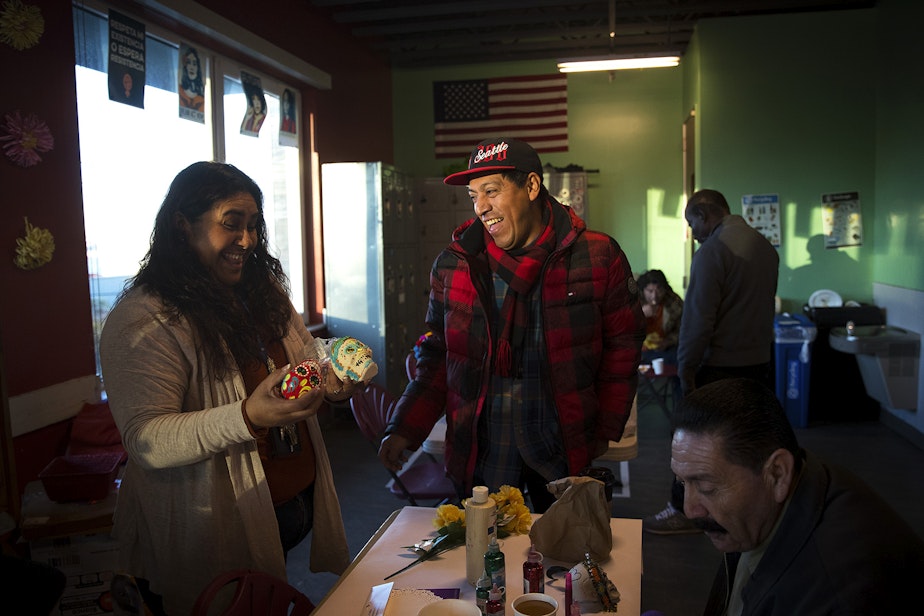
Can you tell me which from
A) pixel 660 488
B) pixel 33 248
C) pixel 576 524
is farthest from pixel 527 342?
pixel 660 488

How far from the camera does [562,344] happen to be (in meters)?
2.49

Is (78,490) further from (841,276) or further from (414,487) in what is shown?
(841,276)

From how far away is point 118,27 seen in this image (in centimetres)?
448

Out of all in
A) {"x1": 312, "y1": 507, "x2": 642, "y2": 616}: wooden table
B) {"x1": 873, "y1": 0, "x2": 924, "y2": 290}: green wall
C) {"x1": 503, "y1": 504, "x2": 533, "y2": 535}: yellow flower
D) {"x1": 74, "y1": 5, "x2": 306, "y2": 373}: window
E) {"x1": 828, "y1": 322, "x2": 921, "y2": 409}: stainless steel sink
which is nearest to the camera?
{"x1": 312, "y1": 507, "x2": 642, "y2": 616}: wooden table

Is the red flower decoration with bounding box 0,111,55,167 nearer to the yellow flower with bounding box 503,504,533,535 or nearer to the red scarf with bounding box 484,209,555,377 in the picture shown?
the red scarf with bounding box 484,209,555,377

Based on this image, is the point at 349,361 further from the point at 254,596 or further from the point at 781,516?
the point at 781,516

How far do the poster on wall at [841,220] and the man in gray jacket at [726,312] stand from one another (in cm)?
366

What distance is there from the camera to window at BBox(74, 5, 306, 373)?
4293mm

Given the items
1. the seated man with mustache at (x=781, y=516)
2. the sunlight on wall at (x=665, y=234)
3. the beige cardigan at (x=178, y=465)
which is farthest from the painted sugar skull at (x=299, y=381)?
the sunlight on wall at (x=665, y=234)

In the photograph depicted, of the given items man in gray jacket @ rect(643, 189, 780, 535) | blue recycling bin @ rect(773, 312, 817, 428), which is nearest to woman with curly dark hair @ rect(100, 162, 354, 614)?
man in gray jacket @ rect(643, 189, 780, 535)

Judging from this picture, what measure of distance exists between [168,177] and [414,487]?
9.79 ft

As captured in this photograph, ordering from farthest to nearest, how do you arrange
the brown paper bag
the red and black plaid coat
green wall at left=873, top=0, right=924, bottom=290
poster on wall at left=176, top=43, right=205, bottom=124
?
green wall at left=873, top=0, right=924, bottom=290
poster on wall at left=176, top=43, right=205, bottom=124
the red and black plaid coat
the brown paper bag

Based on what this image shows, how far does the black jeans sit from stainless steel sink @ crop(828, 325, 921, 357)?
545 cm

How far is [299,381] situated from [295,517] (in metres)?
0.59
